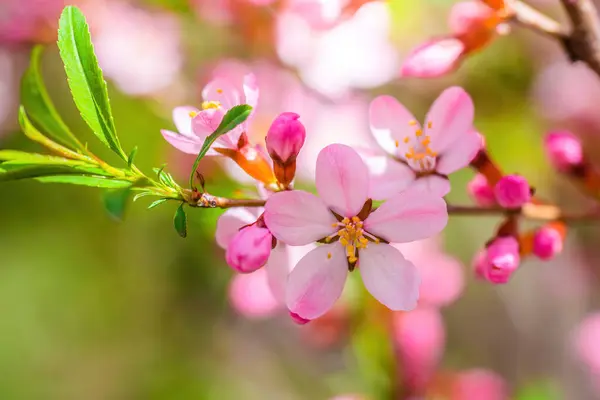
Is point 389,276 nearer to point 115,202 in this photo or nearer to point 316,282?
A: point 316,282

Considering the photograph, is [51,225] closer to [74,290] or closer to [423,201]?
[74,290]

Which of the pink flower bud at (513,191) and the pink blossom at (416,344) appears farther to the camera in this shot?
the pink blossom at (416,344)

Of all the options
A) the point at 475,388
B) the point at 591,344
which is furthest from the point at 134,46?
the point at 591,344

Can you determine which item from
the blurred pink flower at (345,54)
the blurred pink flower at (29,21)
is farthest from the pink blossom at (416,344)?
the blurred pink flower at (29,21)

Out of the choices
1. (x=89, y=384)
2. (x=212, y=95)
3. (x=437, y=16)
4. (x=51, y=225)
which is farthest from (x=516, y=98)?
(x=89, y=384)

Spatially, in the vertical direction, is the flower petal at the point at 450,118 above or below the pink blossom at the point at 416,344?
above

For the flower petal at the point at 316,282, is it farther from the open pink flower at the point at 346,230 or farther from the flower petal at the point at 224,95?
the flower petal at the point at 224,95

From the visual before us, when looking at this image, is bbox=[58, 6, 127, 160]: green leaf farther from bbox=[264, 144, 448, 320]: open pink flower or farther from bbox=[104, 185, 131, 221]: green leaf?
bbox=[264, 144, 448, 320]: open pink flower
